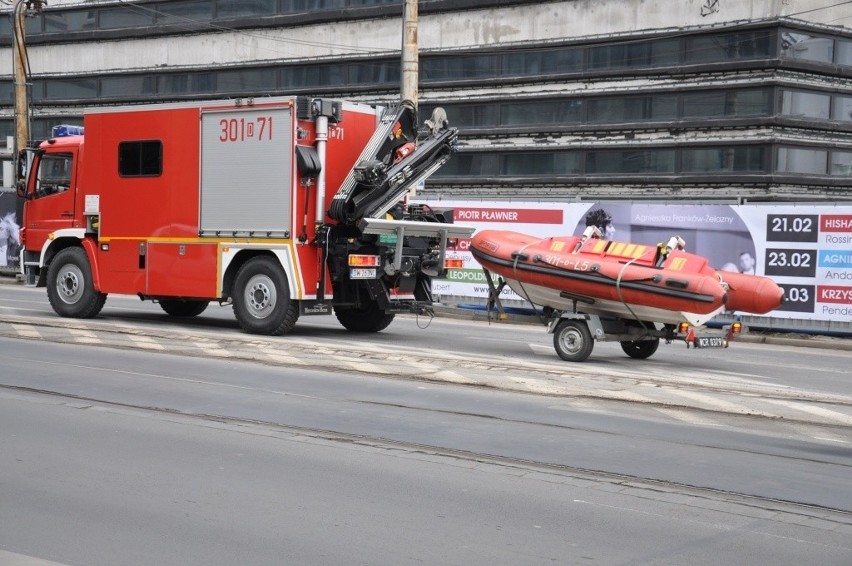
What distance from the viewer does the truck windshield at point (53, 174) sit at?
1909 cm

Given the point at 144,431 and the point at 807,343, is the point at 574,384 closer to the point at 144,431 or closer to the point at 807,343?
the point at 144,431

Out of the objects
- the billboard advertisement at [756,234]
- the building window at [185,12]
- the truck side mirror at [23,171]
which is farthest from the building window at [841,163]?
the building window at [185,12]

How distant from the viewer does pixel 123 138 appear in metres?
18.0

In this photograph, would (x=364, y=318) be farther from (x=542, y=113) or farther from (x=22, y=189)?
(x=542, y=113)

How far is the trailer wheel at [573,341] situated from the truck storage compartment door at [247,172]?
168 inches

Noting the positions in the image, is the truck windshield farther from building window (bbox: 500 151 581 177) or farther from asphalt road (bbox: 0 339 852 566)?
building window (bbox: 500 151 581 177)

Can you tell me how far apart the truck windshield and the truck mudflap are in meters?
5.55

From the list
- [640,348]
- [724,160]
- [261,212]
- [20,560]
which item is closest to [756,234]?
[640,348]

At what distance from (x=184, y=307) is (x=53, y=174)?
324 centimetres

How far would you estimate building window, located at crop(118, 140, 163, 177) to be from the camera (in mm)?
17719

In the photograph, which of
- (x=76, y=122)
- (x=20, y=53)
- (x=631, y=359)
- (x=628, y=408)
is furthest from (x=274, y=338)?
(x=76, y=122)

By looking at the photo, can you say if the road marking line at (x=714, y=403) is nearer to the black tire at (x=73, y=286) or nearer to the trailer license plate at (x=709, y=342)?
the trailer license plate at (x=709, y=342)

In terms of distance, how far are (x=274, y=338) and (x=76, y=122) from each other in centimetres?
3290

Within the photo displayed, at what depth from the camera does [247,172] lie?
16.7 m
